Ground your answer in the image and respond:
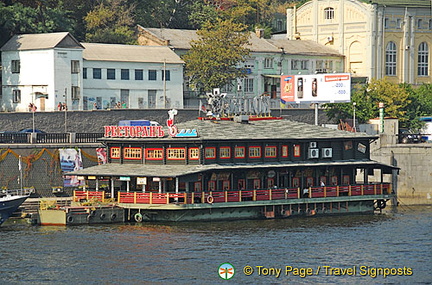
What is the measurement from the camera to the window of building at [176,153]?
80.8 metres

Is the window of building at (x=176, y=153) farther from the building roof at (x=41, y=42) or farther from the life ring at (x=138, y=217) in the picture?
the building roof at (x=41, y=42)

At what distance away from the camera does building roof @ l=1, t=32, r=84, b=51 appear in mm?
108125

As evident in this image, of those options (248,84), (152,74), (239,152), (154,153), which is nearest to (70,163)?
(154,153)

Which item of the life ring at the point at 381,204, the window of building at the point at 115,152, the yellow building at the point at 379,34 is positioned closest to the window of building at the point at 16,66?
the window of building at the point at 115,152

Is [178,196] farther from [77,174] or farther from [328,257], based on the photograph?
[328,257]

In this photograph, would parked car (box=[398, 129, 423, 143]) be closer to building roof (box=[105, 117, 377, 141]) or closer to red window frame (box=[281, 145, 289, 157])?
building roof (box=[105, 117, 377, 141])

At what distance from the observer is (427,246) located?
71.7m

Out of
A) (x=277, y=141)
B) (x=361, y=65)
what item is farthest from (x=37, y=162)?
(x=361, y=65)

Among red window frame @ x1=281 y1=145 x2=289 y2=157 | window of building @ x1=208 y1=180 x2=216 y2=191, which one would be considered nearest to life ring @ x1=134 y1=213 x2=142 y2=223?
window of building @ x1=208 y1=180 x2=216 y2=191

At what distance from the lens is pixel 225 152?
3214 inches

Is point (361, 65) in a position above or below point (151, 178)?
above

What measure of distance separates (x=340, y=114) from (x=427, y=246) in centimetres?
4894

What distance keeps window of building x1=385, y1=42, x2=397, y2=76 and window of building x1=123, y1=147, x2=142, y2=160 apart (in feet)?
208

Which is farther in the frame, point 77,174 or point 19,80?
point 19,80
